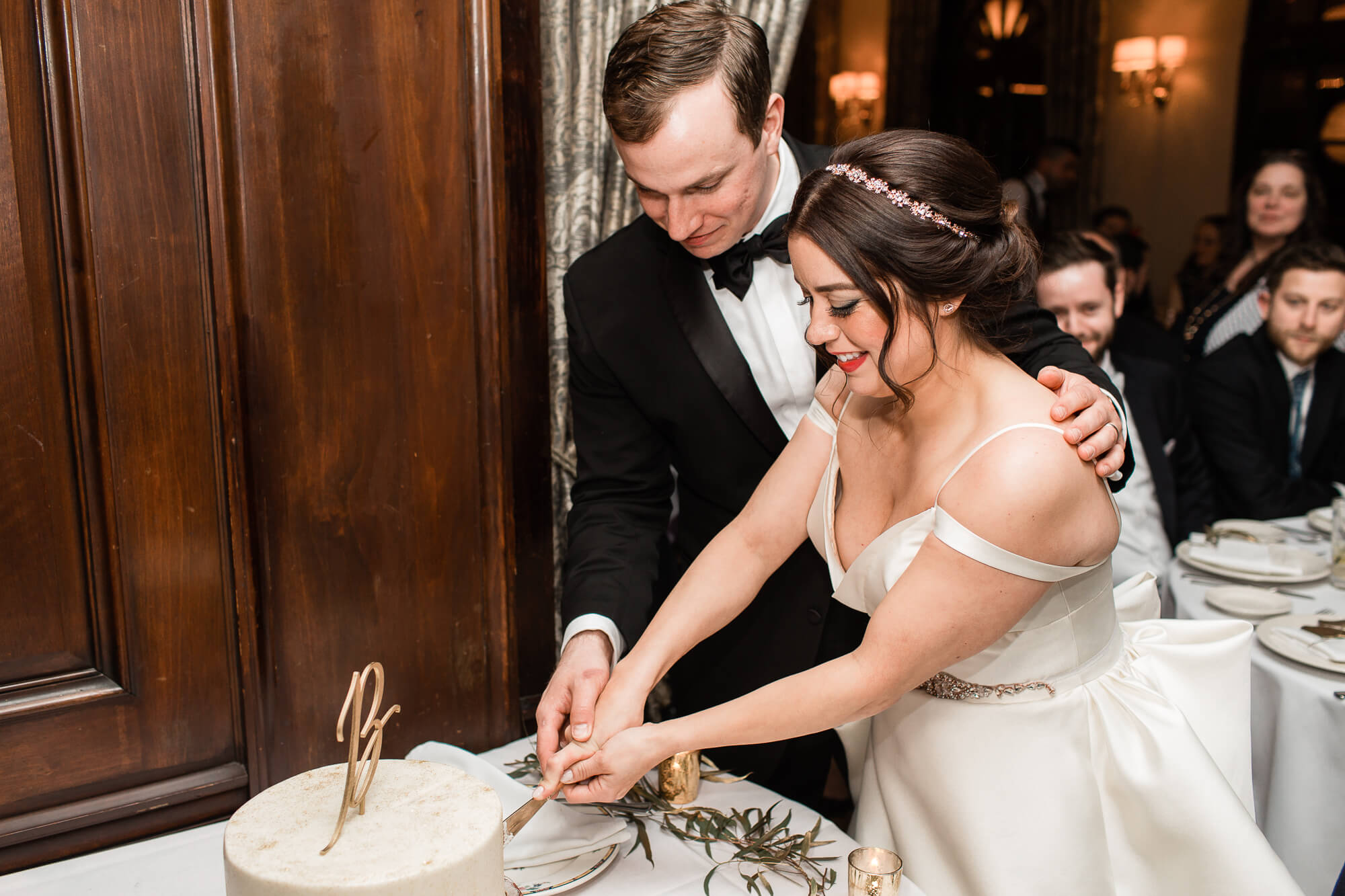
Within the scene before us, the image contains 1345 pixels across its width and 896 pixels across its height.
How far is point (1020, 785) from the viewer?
1481 mm

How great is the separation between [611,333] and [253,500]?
71cm

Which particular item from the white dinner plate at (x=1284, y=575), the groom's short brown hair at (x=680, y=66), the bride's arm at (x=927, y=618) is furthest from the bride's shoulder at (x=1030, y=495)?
the white dinner plate at (x=1284, y=575)

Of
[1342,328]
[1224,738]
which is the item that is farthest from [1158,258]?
[1224,738]

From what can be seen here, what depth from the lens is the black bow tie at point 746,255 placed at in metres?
1.79

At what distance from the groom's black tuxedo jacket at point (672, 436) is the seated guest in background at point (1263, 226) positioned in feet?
10.3

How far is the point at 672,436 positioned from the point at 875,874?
3.39 ft

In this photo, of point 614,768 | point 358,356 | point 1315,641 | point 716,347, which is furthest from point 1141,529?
point 358,356

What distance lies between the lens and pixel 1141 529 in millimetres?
3156

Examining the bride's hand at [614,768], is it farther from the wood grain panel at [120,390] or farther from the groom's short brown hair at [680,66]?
the groom's short brown hair at [680,66]

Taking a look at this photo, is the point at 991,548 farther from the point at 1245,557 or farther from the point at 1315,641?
the point at 1245,557

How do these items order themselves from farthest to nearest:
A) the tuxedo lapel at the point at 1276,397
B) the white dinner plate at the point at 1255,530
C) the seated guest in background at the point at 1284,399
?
the tuxedo lapel at the point at 1276,397 < the seated guest in background at the point at 1284,399 < the white dinner plate at the point at 1255,530

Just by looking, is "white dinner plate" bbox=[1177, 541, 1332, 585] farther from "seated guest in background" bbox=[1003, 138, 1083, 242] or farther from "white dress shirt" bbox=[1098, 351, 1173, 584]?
"seated guest in background" bbox=[1003, 138, 1083, 242]

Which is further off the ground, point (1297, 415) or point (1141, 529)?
point (1297, 415)

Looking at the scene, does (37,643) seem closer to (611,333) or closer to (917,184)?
(611,333)
